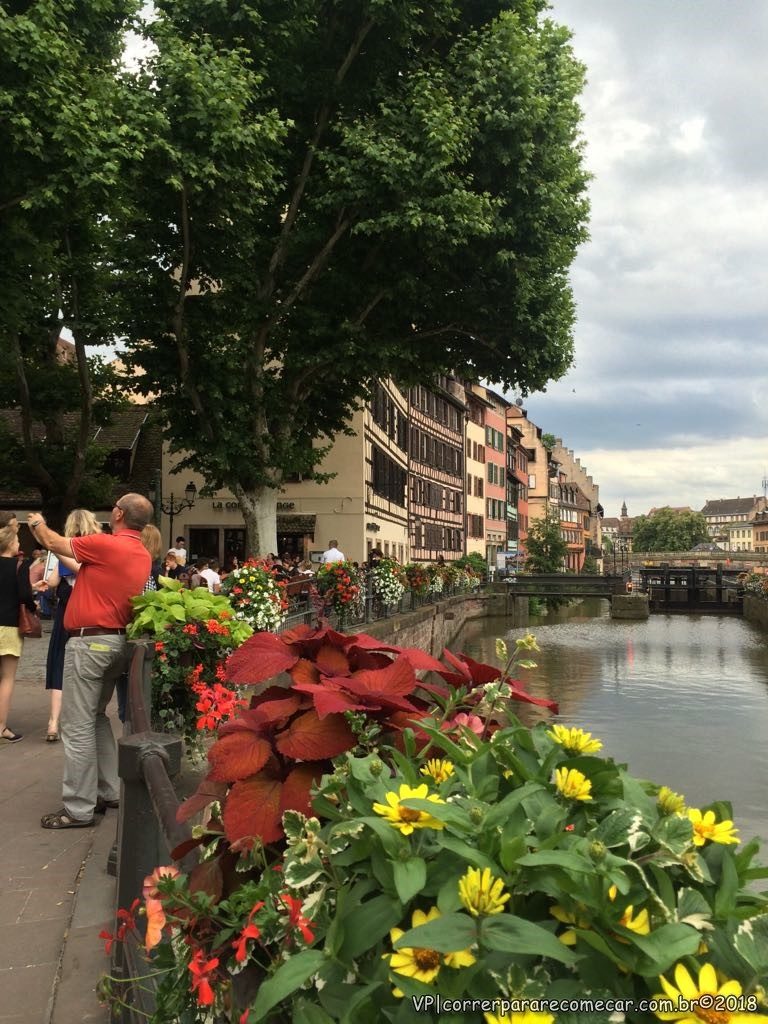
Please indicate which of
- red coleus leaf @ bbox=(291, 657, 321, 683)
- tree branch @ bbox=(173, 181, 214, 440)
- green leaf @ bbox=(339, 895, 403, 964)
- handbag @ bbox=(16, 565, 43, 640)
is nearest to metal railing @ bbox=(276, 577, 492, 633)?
handbag @ bbox=(16, 565, 43, 640)

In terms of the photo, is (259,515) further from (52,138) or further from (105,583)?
(105,583)

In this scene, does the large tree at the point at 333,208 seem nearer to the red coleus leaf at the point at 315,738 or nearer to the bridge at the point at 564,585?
the red coleus leaf at the point at 315,738

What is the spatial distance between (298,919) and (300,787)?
0.38 metres

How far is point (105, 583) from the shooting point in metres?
4.98

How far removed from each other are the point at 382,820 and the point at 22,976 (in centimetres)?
265

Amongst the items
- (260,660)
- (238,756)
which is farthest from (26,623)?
(238,756)

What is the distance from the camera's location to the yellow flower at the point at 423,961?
1101 millimetres

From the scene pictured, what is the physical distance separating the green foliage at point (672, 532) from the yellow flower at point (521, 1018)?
175818 millimetres

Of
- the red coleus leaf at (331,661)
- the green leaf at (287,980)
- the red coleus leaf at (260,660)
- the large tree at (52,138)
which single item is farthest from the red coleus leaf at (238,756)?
the large tree at (52,138)

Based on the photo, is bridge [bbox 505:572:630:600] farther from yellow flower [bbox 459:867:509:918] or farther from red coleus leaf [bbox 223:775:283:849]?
yellow flower [bbox 459:867:509:918]

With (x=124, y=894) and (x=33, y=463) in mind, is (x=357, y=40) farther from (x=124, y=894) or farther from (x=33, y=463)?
(x=124, y=894)

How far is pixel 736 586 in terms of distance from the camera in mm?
55500

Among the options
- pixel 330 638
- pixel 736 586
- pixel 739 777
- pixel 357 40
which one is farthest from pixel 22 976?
pixel 736 586

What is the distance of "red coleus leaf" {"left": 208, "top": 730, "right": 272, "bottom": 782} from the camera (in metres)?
1.65
